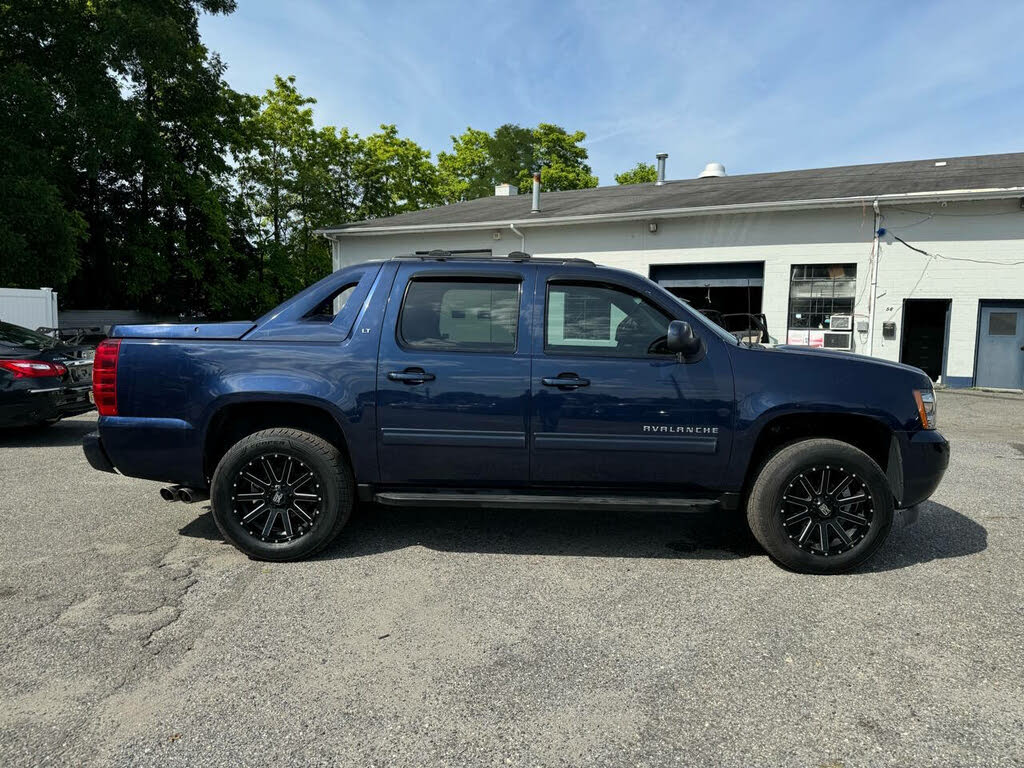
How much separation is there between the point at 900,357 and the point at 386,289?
14.1 meters

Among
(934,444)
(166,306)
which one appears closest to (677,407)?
(934,444)

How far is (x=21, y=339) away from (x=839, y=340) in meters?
15.0

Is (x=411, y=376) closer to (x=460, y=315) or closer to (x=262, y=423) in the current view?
(x=460, y=315)

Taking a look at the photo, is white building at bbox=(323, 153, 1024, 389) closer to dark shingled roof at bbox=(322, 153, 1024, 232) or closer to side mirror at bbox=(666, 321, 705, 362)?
dark shingled roof at bbox=(322, 153, 1024, 232)

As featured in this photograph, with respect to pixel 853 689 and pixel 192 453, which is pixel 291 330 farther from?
pixel 853 689

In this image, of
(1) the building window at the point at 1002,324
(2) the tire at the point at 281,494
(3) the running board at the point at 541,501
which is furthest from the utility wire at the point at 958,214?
(2) the tire at the point at 281,494

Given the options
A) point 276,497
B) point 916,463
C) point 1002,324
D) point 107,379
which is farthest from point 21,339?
point 1002,324

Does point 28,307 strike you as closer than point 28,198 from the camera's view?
Yes

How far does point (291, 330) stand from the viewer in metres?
3.86

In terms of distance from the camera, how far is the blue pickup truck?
12.1 ft

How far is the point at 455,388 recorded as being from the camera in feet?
12.2

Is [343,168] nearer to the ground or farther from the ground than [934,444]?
farther from the ground

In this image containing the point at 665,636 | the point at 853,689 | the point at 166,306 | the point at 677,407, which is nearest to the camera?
the point at 853,689

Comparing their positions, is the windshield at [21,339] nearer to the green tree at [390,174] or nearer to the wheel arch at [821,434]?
the wheel arch at [821,434]
